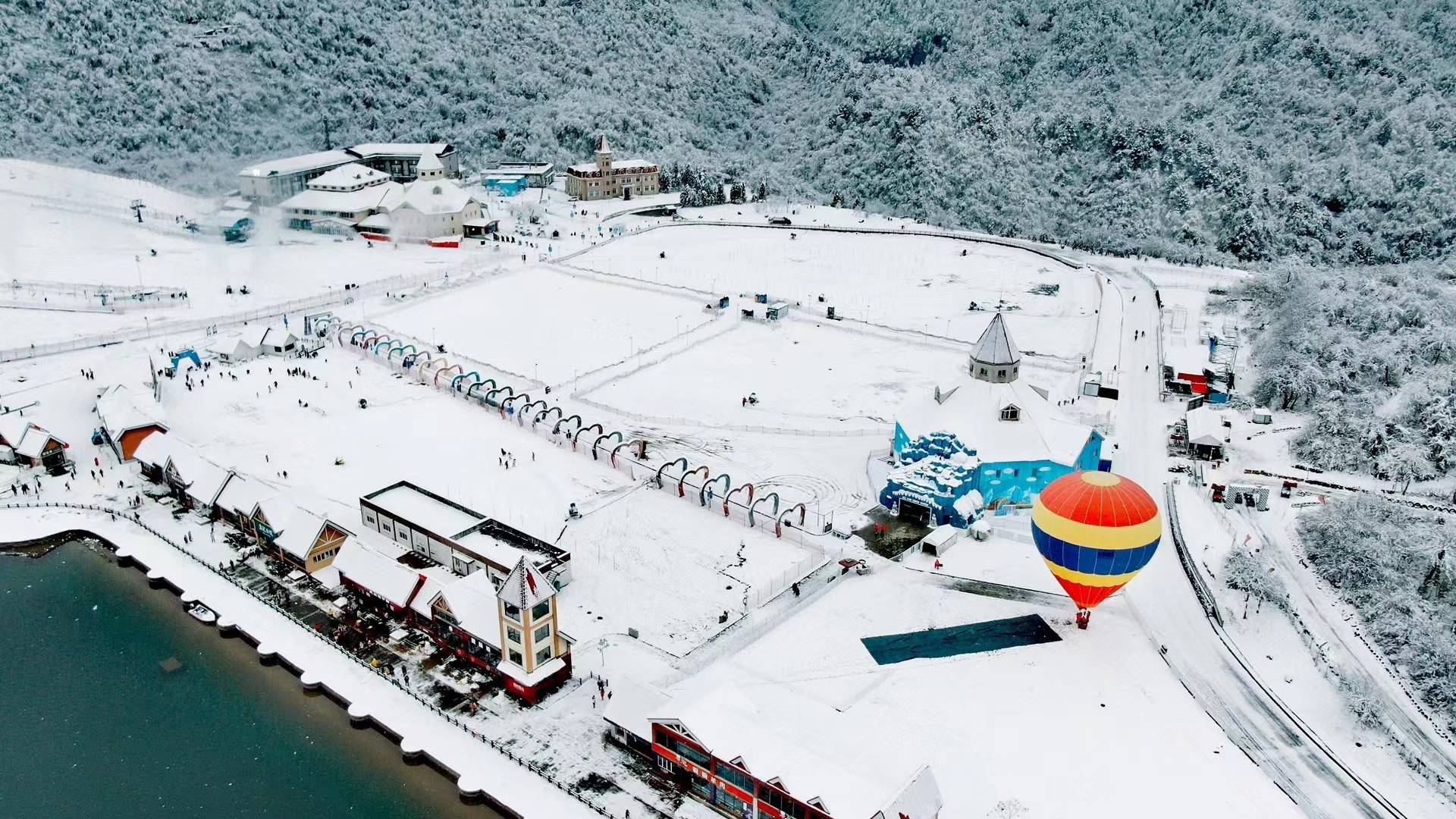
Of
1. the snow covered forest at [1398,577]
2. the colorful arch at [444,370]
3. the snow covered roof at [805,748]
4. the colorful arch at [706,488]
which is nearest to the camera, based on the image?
the snow covered roof at [805,748]

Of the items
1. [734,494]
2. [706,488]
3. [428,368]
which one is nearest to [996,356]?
[734,494]

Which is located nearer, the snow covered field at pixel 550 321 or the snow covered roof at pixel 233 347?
the snow covered roof at pixel 233 347

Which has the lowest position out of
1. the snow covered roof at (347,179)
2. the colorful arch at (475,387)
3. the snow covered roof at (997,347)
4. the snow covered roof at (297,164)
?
the colorful arch at (475,387)

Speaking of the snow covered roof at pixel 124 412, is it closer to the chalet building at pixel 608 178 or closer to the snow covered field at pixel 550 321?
the snow covered field at pixel 550 321

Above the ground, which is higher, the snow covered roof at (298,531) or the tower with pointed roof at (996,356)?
the tower with pointed roof at (996,356)

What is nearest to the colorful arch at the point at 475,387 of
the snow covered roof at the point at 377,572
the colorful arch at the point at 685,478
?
the colorful arch at the point at 685,478

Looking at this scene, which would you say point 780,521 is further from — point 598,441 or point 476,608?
point 476,608
